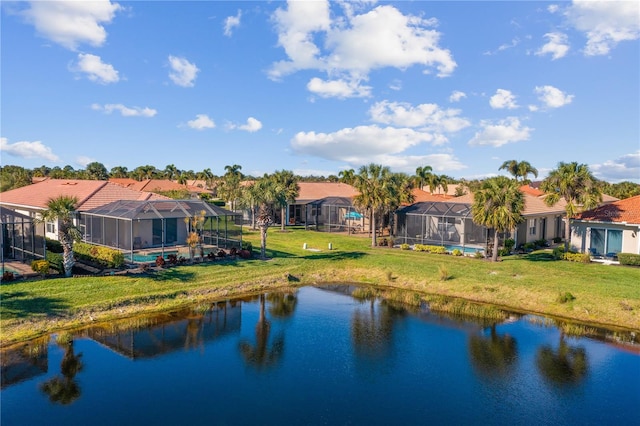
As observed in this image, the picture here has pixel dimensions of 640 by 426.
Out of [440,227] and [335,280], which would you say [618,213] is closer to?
[440,227]

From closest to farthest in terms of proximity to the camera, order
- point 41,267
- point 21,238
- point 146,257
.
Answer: point 41,267, point 21,238, point 146,257

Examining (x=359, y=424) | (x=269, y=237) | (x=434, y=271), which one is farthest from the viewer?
(x=269, y=237)

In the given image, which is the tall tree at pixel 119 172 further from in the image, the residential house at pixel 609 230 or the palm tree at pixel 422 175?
the residential house at pixel 609 230

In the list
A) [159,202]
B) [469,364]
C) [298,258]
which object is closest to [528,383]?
[469,364]

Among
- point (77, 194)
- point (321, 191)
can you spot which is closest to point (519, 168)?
point (321, 191)

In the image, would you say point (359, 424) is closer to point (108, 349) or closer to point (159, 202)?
point (108, 349)

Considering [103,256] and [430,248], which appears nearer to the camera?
[103,256]
